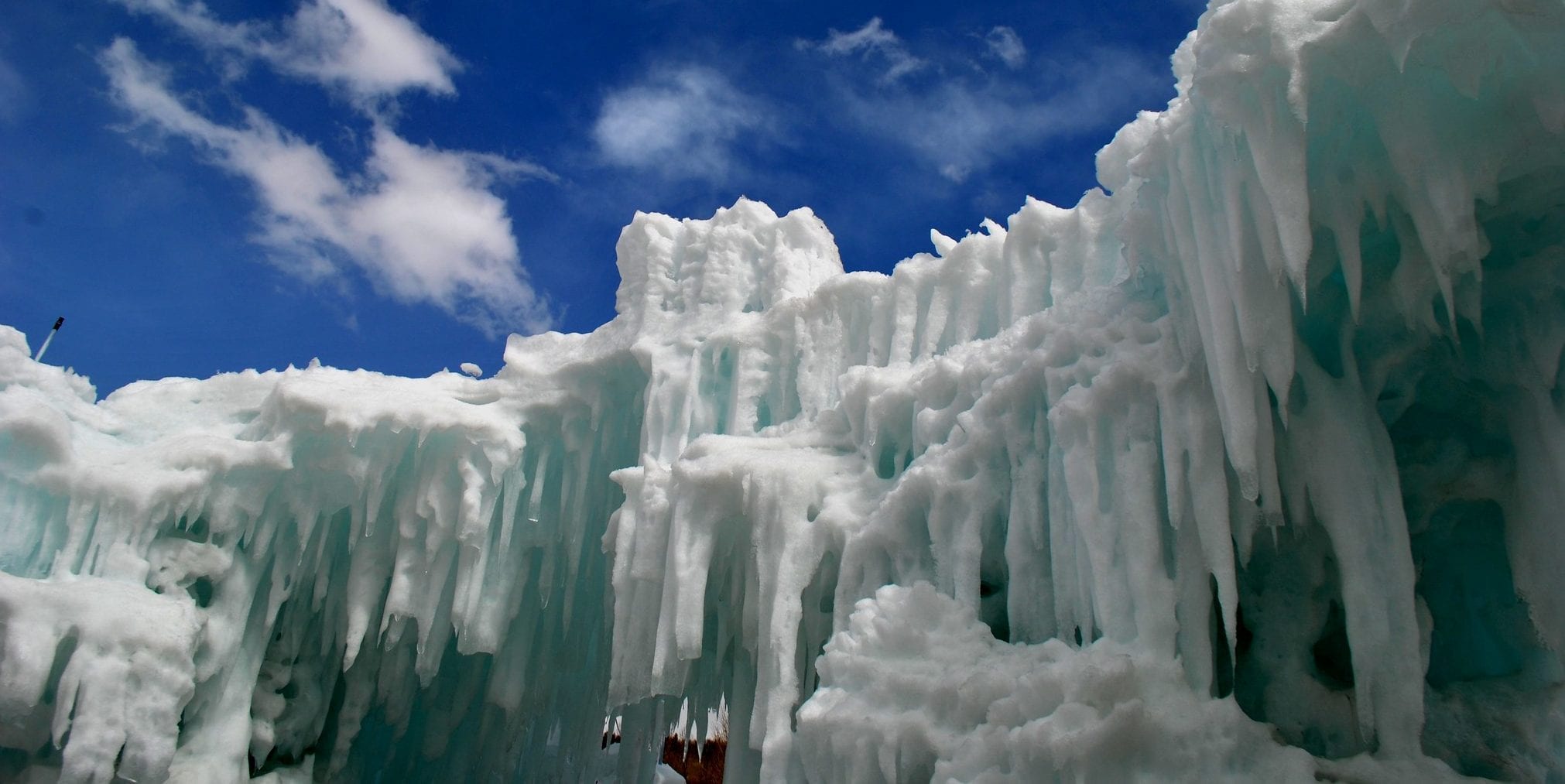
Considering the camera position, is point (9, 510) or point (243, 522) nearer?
point (9, 510)

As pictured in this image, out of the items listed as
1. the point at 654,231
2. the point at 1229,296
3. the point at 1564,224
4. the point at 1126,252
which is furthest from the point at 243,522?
the point at 1564,224

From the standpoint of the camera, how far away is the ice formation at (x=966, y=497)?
192 inches

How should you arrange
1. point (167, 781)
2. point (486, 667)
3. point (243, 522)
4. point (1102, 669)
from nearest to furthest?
point (1102, 669) < point (167, 781) < point (243, 522) < point (486, 667)

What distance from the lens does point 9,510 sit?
1009cm

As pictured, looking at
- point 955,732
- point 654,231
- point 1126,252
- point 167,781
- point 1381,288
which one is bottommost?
point 167,781

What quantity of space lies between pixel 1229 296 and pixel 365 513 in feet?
33.6

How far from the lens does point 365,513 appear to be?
11.9 m

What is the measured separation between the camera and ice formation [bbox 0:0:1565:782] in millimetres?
4887

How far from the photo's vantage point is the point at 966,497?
7.04 metres

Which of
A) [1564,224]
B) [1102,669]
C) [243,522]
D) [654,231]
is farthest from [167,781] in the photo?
[1564,224]

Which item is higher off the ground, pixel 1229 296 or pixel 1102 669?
pixel 1229 296

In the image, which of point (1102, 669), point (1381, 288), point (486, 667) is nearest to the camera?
point (1102, 669)

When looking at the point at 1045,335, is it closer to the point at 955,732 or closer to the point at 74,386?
the point at 955,732

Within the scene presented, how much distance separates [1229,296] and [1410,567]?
5.76ft
